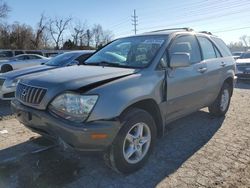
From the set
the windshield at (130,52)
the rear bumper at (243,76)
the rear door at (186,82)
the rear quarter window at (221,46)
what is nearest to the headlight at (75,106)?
the windshield at (130,52)

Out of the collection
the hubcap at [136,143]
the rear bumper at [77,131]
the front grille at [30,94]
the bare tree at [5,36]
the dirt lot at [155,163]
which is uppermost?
the bare tree at [5,36]

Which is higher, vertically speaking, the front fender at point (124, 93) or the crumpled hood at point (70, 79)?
the crumpled hood at point (70, 79)

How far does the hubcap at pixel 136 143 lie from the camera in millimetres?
3340

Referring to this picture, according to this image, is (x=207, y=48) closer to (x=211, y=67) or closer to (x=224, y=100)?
(x=211, y=67)

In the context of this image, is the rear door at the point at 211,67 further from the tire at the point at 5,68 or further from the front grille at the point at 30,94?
the tire at the point at 5,68

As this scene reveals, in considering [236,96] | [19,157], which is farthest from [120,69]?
[236,96]

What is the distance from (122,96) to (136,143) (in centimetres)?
77

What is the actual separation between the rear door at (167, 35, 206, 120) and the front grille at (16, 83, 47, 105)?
1.76 metres

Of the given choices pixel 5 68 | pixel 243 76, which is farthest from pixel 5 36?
pixel 243 76

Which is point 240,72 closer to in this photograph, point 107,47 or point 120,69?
point 107,47

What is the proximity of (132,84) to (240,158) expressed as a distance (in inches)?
79.8

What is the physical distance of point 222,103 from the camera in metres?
5.88

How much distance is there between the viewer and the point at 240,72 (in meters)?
12.4

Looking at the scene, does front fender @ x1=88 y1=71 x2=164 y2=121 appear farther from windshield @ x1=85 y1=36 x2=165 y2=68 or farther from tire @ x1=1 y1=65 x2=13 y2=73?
tire @ x1=1 y1=65 x2=13 y2=73
